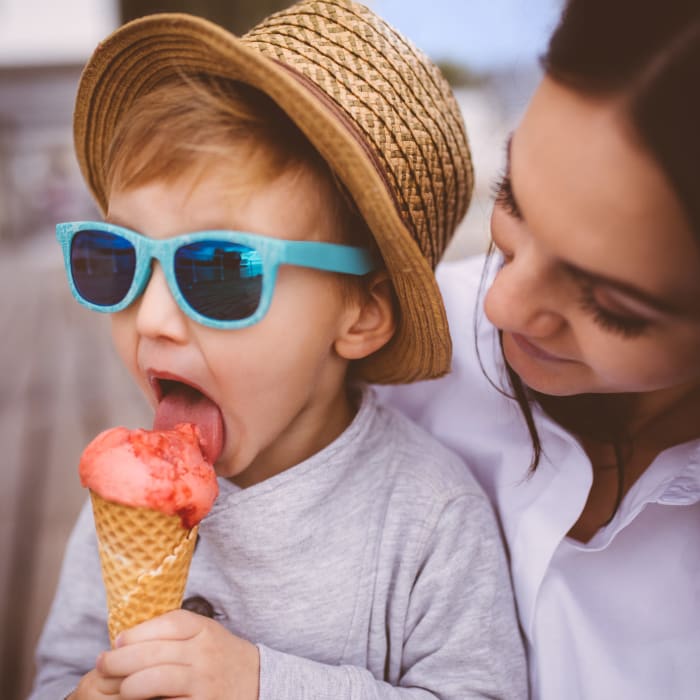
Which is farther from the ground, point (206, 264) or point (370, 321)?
point (206, 264)

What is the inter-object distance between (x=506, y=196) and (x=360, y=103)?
0.30 meters

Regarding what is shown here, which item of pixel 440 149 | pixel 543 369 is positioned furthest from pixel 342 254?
pixel 543 369

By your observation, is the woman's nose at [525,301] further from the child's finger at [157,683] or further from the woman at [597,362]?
the child's finger at [157,683]

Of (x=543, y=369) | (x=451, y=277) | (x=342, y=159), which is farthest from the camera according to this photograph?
(x=451, y=277)

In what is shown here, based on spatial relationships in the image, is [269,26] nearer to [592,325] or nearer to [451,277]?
[451,277]

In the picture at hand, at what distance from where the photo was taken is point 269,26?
125cm

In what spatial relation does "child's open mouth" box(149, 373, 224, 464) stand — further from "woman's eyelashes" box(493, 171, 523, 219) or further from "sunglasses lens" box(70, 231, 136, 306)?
"woman's eyelashes" box(493, 171, 523, 219)

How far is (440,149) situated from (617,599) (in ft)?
2.97

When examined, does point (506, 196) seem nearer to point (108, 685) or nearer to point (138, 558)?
point (138, 558)

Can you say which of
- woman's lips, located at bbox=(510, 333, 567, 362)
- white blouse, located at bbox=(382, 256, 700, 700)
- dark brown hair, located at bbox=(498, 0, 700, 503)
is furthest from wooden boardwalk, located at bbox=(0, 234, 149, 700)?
dark brown hair, located at bbox=(498, 0, 700, 503)

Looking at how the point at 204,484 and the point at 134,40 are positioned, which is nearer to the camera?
the point at 204,484

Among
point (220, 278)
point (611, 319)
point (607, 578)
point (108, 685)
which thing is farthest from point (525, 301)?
point (108, 685)

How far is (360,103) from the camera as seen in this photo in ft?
3.68

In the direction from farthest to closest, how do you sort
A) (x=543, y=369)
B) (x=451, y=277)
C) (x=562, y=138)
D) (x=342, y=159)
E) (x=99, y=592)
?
1. (x=451, y=277)
2. (x=99, y=592)
3. (x=543, y=369)
4. (x=342, y=159)
5. (x=562, y=138)
